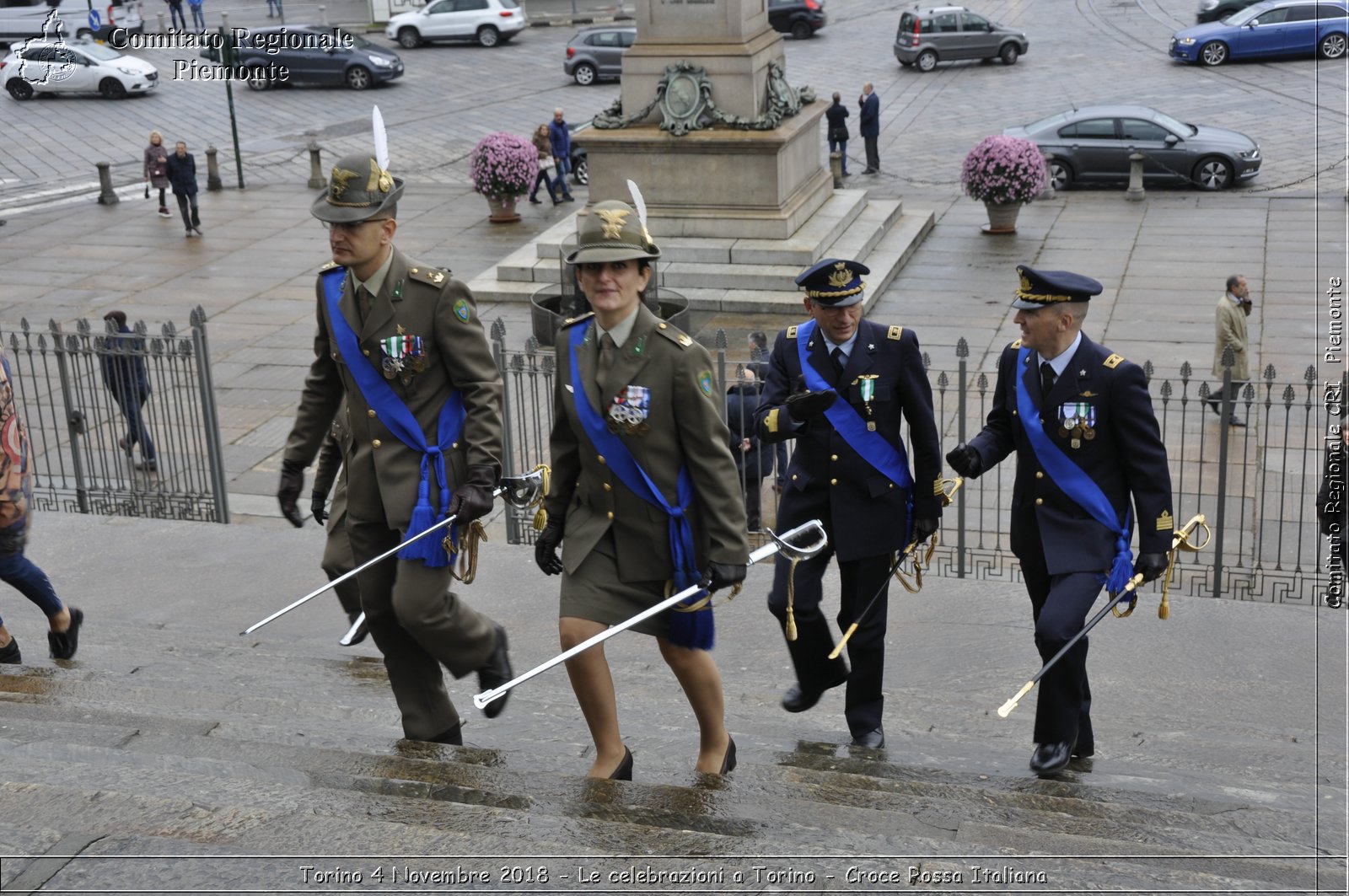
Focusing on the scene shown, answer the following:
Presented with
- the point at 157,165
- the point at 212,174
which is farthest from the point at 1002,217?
the point at 212,174

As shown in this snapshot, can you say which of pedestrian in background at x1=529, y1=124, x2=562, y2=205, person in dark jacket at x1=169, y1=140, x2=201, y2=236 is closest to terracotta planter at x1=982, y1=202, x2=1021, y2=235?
pedestrian in background at x1=529, y1=124, x2=562, y2=205

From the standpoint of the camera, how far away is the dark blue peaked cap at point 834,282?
546 cm

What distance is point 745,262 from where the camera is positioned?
52.4 feet

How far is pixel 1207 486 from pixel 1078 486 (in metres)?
5.13

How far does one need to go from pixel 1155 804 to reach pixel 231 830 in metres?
2.97

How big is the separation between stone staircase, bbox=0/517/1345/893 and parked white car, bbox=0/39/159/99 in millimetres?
27371

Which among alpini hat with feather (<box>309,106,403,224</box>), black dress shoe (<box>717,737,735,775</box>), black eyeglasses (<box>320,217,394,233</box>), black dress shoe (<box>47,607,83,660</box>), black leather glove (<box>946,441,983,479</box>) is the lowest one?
black dress shoe (<box>47,607,83,660</box>)

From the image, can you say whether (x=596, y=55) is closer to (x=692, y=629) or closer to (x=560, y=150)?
(x=560, y=150)

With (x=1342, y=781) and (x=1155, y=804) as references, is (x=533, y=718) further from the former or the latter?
(x=1342, y=781)

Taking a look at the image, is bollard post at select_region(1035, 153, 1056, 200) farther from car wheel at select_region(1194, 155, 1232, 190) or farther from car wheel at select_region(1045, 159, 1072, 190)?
car wheel at select_region(1194, 155, 1232, 190)

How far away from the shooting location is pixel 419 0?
134ft

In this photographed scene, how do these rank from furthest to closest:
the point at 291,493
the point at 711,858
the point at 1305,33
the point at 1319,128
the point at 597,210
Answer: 1. the point at 1305,33
2. the point at 1319,128
3. the point at 291,493
4. the point at 597,210
5. the point at 711,858

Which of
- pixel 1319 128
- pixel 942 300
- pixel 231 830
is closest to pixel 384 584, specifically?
pixel 231 830

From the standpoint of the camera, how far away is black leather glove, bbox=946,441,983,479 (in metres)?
5.42
